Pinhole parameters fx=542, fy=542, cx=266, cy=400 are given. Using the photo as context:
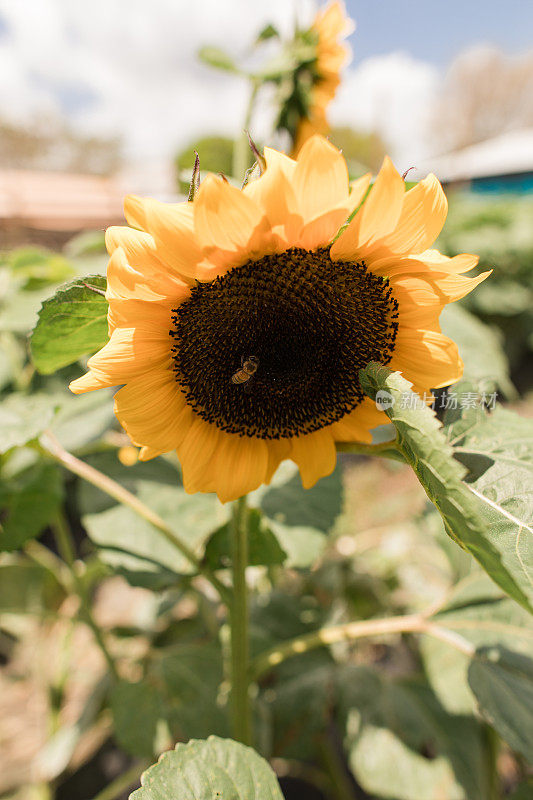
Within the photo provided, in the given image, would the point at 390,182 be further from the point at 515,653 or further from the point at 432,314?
the point at 515,653

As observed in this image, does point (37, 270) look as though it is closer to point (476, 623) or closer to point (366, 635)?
point (366, 635)

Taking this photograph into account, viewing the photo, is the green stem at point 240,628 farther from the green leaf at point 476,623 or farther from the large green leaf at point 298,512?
the green leaf at point 476,623

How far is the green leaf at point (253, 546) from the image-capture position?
776 mm

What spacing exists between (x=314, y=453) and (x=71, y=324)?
329 millimetres

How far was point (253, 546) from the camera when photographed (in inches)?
31.2

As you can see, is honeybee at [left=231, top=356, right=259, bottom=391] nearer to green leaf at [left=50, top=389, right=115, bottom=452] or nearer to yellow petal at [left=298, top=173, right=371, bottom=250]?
yellow petal at [left=298, top=173, right=371, bottom=250]

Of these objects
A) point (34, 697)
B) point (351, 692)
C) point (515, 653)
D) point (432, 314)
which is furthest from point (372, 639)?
point (432, 314)

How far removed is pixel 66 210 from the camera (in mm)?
3506

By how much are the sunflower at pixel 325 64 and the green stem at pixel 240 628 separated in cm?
111

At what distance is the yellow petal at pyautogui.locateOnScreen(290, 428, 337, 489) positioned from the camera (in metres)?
0.69

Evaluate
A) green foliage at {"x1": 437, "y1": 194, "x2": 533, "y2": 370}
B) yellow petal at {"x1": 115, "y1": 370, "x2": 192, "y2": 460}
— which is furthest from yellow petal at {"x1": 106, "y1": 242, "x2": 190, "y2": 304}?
green foliage at {"x1": 437, "y1": 194, "x2": 533, "y2": 370}

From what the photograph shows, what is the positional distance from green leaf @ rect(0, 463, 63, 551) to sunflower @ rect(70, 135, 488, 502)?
0.39 meters

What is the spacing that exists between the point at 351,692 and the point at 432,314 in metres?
0.93

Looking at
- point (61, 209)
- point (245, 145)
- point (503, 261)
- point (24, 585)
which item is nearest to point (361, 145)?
point (503, 261)
